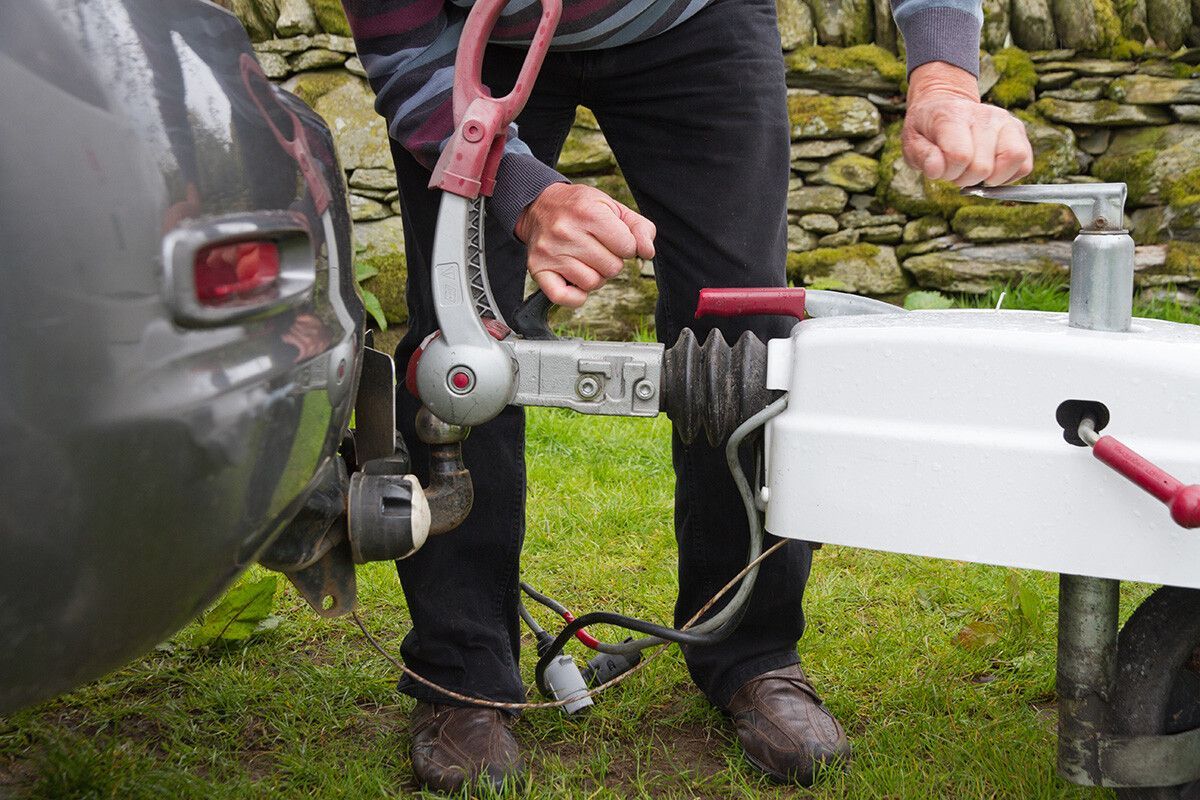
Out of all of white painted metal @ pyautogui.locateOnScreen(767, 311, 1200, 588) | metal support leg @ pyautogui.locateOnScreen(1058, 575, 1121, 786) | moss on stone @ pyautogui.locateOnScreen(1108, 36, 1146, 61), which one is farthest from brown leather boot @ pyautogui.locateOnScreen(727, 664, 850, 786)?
moss on stone @ pyautogui.locateOnScreen(1108, 36, 1146, 61)

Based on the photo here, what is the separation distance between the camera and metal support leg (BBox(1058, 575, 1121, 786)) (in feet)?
4.22

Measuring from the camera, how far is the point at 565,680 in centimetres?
197

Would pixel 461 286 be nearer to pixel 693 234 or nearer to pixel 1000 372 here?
pixel 1000 372

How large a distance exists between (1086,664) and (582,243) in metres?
0.70

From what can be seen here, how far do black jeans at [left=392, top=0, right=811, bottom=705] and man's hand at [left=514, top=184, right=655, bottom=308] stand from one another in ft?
1.65

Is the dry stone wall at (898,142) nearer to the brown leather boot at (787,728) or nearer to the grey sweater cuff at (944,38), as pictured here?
the brown leather boot at (787,728)

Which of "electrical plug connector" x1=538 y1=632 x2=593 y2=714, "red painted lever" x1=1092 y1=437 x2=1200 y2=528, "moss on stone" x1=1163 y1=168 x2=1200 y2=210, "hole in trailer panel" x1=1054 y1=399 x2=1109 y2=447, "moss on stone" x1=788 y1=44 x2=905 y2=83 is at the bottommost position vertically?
"electrical plug connector" x1=538 y1=632 x2=593 y2=714

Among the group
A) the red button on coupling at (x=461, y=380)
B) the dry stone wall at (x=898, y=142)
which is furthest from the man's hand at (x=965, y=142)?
the dry stone wall at (x=898, y=142)

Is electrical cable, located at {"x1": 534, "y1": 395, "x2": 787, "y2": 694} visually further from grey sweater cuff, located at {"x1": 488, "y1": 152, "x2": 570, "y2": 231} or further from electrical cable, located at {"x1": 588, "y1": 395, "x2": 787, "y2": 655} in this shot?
grey sweater cuff, located at {"x1": 488, "y1": 152, "x2": 570, "y2": 231}

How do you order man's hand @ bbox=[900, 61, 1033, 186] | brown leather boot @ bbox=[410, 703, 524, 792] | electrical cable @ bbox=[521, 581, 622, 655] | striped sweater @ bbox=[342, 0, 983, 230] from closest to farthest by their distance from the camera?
man's hand @ bbox=[900, 61, 1033, 186], striped sweater @ bbox=[342, 0, 983, 230], electrical cable @ bbox=[521, 581, 622, 655], brown leather boot @ bbox=[410, 703, 524, 792]

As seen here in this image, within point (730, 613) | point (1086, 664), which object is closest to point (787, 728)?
point (730, 613)

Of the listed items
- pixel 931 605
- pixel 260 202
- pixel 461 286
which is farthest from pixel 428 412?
pixel 931 605

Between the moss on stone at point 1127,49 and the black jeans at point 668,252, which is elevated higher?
the moss on stone at point 1127,49

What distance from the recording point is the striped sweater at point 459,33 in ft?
4.93
